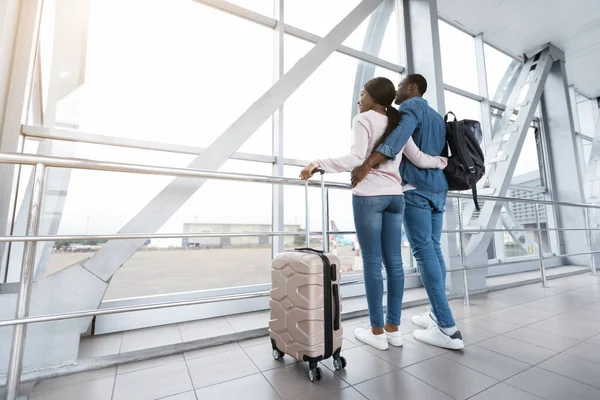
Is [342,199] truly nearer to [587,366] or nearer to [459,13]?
[587,366]

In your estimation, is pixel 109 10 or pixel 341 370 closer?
pixel 341 370

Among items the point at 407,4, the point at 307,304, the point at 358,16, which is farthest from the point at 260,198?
the point at 407,4

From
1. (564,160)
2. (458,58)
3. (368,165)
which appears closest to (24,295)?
(368,165)

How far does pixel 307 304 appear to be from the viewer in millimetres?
1039

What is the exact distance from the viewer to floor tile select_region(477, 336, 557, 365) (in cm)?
118

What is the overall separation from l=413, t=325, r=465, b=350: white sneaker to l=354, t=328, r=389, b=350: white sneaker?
0.75 ft

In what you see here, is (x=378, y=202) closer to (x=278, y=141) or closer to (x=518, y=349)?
(x=518, y=349)

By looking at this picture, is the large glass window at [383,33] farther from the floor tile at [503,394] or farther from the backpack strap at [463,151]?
the floor tile at [503,394]

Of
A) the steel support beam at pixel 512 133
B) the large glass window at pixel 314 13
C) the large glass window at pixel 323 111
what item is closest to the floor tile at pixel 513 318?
the steel support beam at pixel 512 133

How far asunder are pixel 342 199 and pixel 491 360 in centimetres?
166

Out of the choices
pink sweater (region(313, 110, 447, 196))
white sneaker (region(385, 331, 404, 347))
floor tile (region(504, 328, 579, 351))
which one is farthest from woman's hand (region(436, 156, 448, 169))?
floor tile (region(504, 328, 579, 351))

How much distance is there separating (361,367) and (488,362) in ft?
1.83

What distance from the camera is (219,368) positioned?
3.75ft

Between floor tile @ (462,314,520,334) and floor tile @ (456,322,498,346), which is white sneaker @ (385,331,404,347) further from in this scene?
floor tile @ (462,314,520,334)
